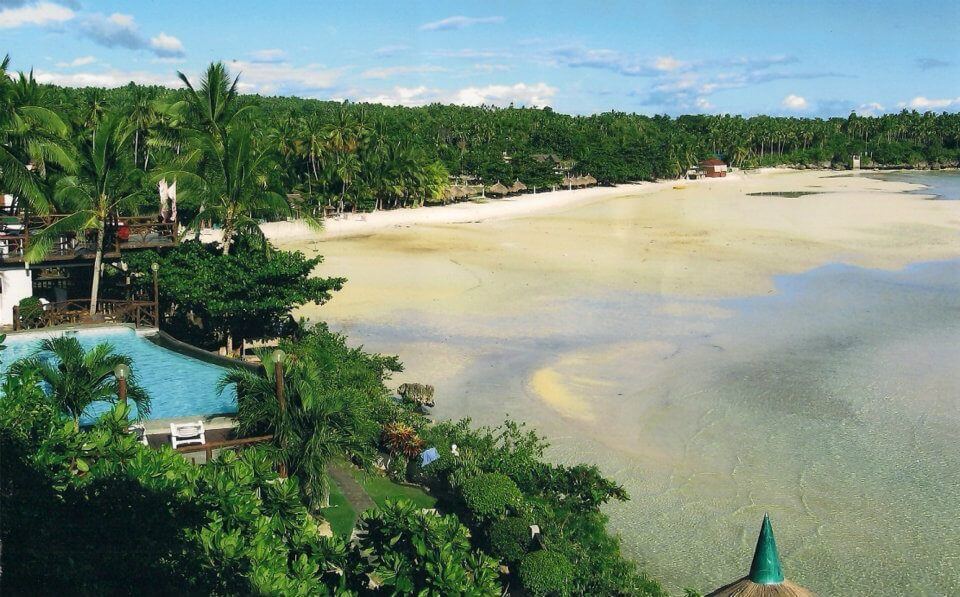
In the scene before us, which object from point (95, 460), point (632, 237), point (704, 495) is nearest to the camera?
point (95, 460)

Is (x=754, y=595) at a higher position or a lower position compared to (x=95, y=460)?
lower

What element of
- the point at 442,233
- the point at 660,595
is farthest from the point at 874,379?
the point at 442,233

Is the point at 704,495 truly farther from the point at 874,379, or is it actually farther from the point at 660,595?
the point at 874,379

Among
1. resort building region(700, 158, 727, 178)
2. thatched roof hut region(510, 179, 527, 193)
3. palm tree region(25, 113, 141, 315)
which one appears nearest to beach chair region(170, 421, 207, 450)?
palm tree region(25, 113, 141, 315)

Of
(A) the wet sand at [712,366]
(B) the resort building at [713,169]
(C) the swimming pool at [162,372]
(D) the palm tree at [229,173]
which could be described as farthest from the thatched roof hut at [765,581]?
(B) the resort building at [713,169]

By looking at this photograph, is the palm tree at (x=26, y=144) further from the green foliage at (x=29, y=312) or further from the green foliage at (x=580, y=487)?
the green foliage at (x=580, y=487)

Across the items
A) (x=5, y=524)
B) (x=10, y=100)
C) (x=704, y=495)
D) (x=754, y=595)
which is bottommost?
(x=704, y=495)

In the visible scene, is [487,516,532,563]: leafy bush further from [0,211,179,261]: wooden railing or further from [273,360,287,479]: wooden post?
[0,211,179,261]: wooden railing
